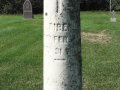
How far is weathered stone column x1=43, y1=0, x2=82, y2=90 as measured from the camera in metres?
2.25

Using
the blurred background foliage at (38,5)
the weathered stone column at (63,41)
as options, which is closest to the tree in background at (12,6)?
the blurred background foliage at (38,5)

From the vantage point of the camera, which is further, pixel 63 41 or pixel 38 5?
pixel 38 5

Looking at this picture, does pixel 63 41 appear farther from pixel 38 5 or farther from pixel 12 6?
pixel 38 5

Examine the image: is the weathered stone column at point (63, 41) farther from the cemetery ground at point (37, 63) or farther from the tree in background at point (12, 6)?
the tree in background at point (12, 6)

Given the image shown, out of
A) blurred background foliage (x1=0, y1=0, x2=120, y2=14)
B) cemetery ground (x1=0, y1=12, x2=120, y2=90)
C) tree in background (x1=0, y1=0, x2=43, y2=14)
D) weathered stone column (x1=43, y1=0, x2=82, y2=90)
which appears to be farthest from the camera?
blurred background foliage (x1=0, y1=0, x2=120, y2=14)

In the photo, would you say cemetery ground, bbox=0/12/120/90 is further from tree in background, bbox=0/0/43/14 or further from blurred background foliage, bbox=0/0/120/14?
blurred background foliage, bbox=0/0/120/14

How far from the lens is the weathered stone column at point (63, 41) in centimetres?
225

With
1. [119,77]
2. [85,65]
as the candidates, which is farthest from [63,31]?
[85,65]

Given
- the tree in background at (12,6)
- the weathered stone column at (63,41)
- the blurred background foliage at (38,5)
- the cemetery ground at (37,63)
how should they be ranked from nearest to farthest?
the weathered stone column at (63,41) → the cemetery ground at (37,63) → the tree in background at (12,6) → the blurred background foliage at (38,5)

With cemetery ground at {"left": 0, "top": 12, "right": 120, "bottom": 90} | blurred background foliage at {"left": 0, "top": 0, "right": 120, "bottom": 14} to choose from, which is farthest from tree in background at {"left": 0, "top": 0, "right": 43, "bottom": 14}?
cemetery ground at {"left": 0, "top": 12, "right": 120, "bottom": 90}

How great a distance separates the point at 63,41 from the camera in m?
2.27

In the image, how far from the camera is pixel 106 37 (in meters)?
15.7

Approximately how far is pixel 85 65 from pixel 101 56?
171cm

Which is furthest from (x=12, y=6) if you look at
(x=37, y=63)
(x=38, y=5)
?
(x=37, y=63)
